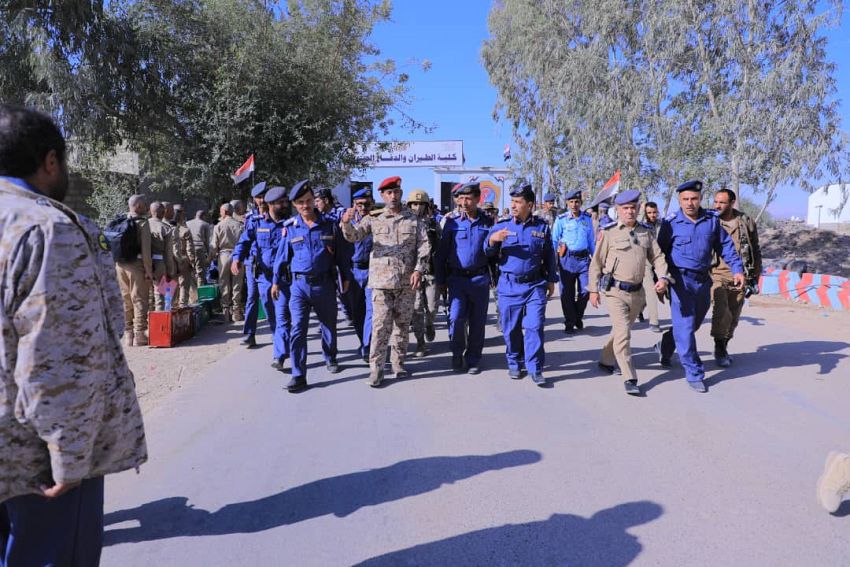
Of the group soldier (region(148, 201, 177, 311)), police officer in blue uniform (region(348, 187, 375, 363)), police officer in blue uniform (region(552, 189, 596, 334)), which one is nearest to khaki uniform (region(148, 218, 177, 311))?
soldier (region(148, 201, 177, 311))

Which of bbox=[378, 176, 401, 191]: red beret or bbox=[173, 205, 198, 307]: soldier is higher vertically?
bbox=[378, 176, 401, 191]: red beret

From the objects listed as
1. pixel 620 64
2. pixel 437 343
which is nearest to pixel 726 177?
pixel 620 64

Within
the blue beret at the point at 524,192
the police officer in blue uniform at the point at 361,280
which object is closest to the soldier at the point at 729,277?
the blue beret at the point at 524,192

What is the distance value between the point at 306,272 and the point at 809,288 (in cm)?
990

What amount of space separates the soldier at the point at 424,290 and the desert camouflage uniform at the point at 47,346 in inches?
168

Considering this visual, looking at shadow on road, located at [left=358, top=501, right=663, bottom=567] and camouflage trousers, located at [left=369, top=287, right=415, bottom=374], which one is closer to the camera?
shadow on road, located at [left=358, top=501, right=663, bottom=567]

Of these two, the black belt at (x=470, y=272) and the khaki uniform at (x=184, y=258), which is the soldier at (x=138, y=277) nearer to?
the khaki uniform at (x=184, y=258)

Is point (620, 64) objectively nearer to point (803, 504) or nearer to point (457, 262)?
point (457, 262)

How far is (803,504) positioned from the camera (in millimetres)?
3143

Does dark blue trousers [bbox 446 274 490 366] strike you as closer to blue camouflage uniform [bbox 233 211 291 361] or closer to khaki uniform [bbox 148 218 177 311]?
blue camouflage uniform [bbox 233 211 291 361]

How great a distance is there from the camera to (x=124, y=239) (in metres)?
7.14

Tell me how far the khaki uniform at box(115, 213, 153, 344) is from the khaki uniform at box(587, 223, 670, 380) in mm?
5520

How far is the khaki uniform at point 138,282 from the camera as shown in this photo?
24.1ft

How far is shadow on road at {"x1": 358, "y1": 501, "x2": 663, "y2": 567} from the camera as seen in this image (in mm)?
2666
